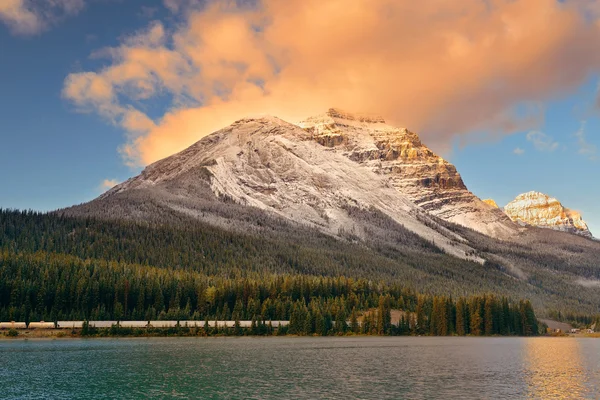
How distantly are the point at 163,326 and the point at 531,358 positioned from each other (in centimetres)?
11721

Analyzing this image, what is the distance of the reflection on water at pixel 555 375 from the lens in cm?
8052

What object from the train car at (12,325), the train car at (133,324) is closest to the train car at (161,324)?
the train car at (133,324)

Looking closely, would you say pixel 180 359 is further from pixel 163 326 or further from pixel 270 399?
pixel 163 326

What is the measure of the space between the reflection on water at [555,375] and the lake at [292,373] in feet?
0.52

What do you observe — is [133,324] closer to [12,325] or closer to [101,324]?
[101,324]

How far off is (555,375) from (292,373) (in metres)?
44.5

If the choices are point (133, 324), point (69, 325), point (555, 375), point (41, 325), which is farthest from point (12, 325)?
point (555, 375)

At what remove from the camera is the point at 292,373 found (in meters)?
98.6

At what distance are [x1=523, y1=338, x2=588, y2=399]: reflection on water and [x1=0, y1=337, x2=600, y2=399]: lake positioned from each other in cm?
16

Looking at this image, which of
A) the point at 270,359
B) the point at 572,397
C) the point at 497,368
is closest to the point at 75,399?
the point at 270,359

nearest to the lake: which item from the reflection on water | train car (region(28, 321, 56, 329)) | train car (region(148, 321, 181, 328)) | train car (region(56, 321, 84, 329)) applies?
the reflection on water

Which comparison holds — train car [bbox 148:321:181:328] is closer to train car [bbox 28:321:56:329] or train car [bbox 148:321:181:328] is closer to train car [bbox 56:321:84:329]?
train car [bbox 56:321:84:329]

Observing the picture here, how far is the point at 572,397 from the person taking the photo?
253ft

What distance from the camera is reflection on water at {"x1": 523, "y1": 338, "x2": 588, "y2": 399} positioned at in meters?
80.5
